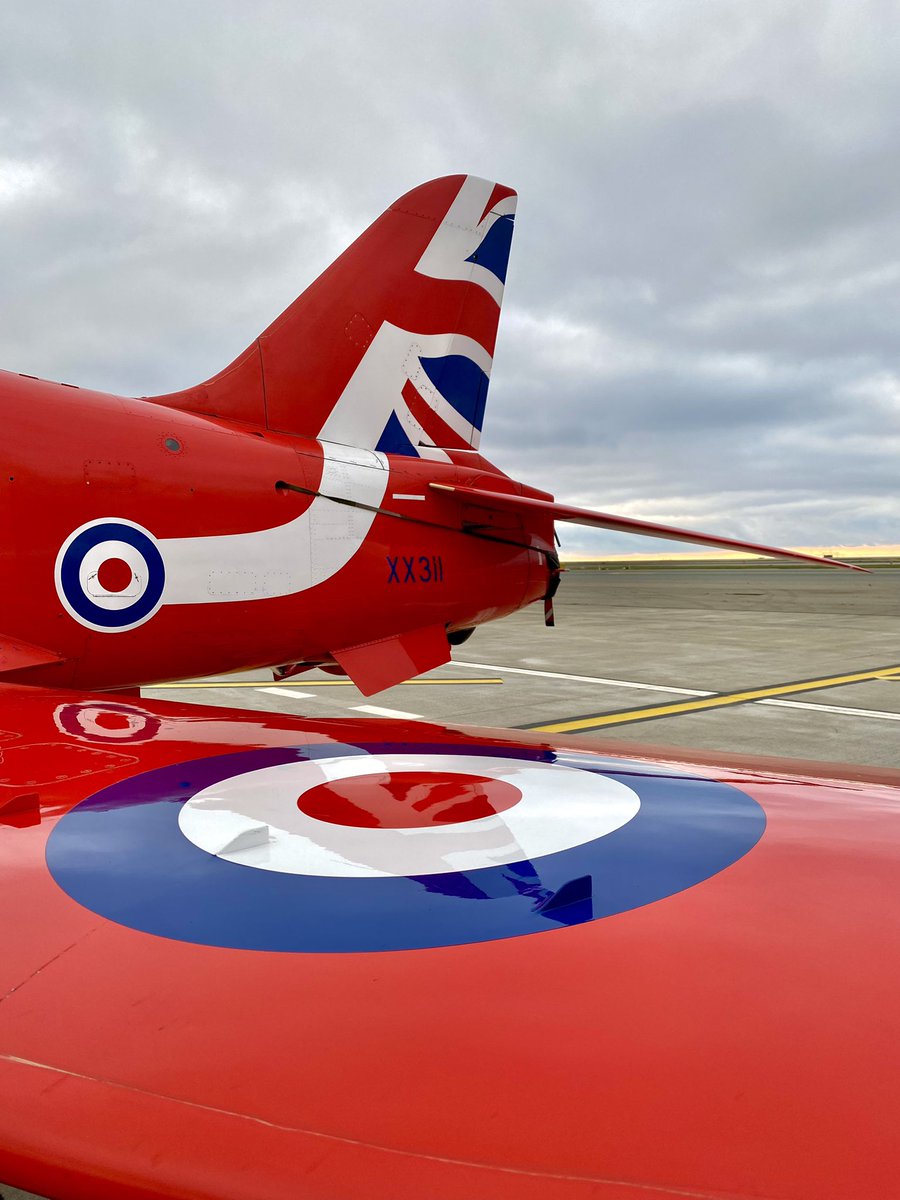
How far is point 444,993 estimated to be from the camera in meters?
1.30

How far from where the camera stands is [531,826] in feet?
6.78

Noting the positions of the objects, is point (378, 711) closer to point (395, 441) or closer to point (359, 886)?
point (395, 441)

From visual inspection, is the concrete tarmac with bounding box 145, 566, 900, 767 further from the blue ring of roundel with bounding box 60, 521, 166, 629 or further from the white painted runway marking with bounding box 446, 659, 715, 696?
the blue ring of roundel with bounding box 60, 521, 166, 629

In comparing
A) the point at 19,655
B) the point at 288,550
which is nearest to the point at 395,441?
the point at 288,550

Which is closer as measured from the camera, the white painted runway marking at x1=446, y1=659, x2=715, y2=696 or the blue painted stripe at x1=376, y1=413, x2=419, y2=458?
the blue painted stripe at x1=376, y1=413, x2=419, y2=458

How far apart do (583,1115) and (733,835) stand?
115 centimetres

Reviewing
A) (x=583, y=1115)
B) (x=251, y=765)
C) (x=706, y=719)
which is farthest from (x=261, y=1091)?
(x=706, y=719)

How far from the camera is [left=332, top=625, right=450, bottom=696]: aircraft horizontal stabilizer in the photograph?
16.4 feet

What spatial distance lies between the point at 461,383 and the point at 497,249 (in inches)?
43.3

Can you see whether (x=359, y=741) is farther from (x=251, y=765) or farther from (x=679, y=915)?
(x=679, y=915)

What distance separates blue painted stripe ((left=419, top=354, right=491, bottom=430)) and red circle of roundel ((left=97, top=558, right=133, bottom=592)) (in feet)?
9.25

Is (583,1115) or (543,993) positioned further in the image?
(543,993)

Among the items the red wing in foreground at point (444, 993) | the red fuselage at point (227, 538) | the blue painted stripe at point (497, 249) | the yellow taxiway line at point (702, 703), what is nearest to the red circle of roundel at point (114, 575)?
the red fuselage at point (227, 538)

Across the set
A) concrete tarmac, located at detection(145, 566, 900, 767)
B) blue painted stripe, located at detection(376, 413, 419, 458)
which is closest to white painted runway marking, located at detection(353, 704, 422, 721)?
concrete tarmac, located at detection(145, 566, 900, 767)
